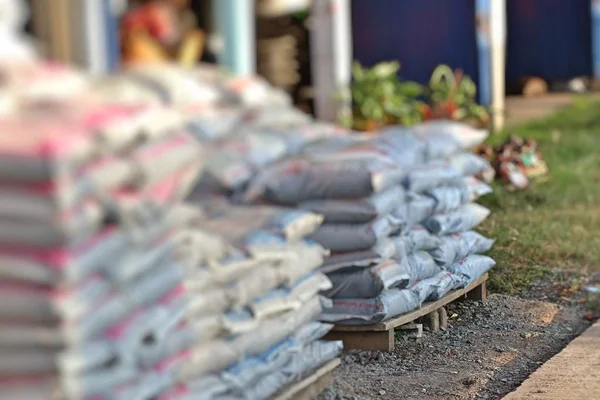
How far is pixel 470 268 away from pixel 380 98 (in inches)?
164

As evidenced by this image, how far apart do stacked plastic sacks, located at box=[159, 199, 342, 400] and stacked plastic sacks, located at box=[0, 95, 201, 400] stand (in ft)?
0.91

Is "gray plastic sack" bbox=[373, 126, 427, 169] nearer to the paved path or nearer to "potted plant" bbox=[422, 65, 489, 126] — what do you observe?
the paved path

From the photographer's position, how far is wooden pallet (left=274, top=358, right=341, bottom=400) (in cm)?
414

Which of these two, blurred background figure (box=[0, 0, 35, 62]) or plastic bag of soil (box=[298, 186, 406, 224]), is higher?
blurred background figure (box=[0, 0, 35, 62])

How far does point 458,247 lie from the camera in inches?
222

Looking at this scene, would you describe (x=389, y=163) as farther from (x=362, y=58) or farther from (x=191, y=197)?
(x=362, y=58)

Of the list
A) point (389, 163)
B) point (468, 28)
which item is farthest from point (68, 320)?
point (468, 28)

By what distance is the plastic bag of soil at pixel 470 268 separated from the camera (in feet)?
18.2

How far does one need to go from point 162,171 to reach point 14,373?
0.63 metres

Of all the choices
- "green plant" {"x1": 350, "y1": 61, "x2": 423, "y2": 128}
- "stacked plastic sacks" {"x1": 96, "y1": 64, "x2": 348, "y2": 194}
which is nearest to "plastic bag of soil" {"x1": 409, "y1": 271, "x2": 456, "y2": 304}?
"stacked plastic sacks" {"x1": 96, "y1": 64, "x2": 348, "y2": 194}

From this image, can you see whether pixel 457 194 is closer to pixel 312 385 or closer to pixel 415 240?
pixel 415 240

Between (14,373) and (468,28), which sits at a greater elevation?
(468,28)

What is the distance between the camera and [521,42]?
1365 centimetres

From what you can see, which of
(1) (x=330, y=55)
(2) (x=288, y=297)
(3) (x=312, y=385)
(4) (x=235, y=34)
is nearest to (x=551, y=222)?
(4) (x=235, y=34)
